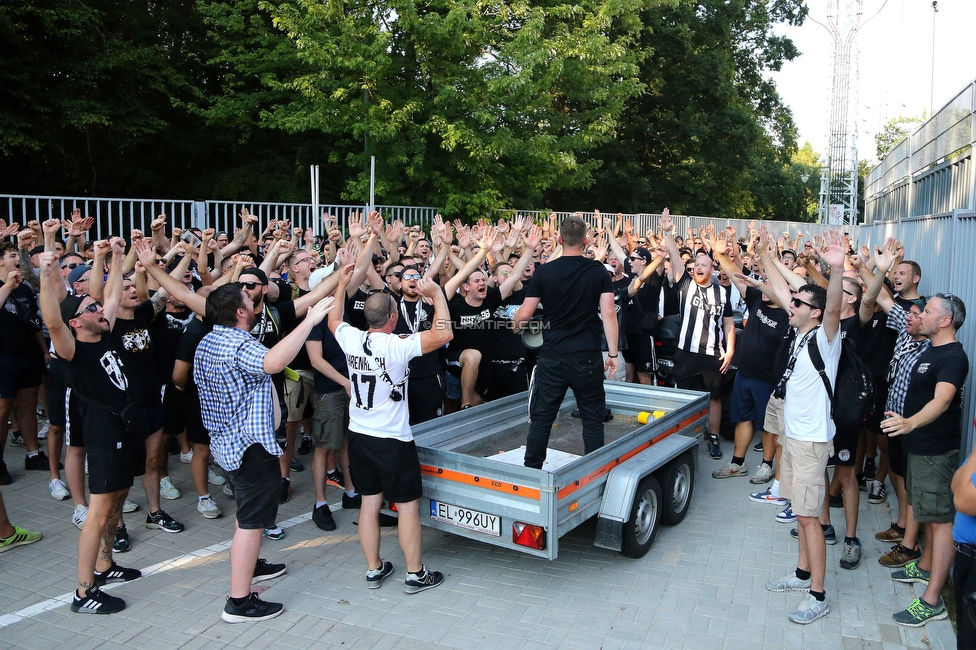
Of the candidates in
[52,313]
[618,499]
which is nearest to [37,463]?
[52,313]

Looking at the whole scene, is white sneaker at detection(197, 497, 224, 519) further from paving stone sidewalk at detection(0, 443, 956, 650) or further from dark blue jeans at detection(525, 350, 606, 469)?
dark blue jeans at detection(525, 350, 606, 469)

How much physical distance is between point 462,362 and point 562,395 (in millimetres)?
2232

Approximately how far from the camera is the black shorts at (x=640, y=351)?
9109mm

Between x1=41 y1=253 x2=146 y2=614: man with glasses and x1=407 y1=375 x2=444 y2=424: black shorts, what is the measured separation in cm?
229

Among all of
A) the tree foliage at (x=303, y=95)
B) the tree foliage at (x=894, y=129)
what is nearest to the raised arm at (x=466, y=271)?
the tree foliage at (x=303, y=95)

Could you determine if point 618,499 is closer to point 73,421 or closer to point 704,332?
point 704,332

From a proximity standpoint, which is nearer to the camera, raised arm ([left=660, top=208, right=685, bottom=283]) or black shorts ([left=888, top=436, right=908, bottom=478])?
black shorts ([left=888, top=436, right=908, bottom=478])

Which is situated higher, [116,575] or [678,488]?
[678,488]

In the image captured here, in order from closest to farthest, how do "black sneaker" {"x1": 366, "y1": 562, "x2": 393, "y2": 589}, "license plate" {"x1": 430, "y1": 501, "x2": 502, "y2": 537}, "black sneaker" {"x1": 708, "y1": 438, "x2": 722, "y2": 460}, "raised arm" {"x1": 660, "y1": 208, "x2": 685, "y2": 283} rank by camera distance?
"license plate" {"x1": 430, "y1": 501, "x2": 502, "y2": 537}, "black sneaker" {"x1": 366, "y1": 562, "x2": 393, "y2": 589}, "raised arm" {"x1": 660, "y1": 208, "x2": 685, "y2": 283}, "black sneaker" {"x1": 708, "y1": 438, "x2": 722, "y2": 460}

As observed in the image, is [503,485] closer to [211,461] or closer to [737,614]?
[737,614]

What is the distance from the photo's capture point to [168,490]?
6957 mm

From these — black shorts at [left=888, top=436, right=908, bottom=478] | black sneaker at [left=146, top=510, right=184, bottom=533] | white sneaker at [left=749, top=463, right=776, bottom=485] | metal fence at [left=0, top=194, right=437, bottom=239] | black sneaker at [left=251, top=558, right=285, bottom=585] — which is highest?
metal fence at [left=0, top=194, right=437, bottom=239]

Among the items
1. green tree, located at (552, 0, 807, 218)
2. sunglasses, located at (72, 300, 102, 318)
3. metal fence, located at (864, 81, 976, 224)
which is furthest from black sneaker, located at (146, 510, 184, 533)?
green tree, located at (552, 0, 807, 218)

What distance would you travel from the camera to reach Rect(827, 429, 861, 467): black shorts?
17.5 feet
